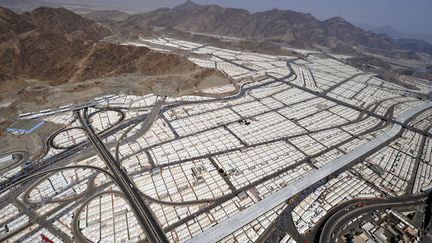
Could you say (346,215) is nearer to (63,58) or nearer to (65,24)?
(63,58)

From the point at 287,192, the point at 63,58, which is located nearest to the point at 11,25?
the point at 63,58

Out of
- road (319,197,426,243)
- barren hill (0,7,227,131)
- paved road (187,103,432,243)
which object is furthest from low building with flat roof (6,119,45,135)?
road (319,197,426,243)

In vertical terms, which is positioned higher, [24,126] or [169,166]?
[24,126]

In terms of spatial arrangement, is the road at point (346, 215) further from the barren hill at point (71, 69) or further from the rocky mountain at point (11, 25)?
the rocky mountain at point (11, 25)

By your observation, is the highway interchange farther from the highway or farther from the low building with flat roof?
the low building with flat roof

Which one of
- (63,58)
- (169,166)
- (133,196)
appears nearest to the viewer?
(133,196)

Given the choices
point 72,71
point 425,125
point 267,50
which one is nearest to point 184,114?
point 72,71
